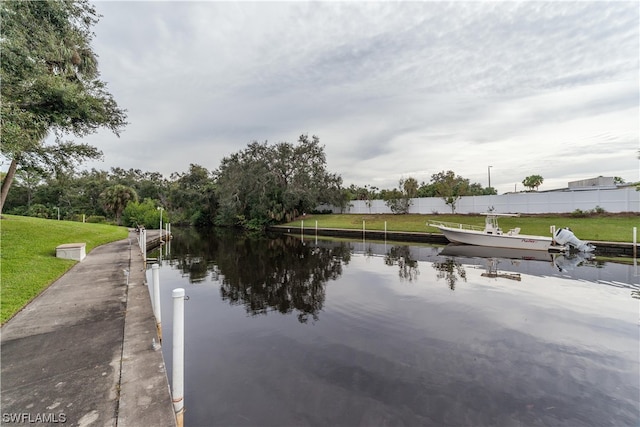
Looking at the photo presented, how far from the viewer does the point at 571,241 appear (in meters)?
15.1

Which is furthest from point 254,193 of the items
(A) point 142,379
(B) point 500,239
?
(A) point 142,379

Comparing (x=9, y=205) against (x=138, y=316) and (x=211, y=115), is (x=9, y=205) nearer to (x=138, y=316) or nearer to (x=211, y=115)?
(x=211, y=115)

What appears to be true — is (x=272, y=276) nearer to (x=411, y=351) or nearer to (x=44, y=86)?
(x=411, y=351)

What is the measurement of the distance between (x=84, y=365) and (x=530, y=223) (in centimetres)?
2696

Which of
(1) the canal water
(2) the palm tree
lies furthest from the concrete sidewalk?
(2) the palm tree

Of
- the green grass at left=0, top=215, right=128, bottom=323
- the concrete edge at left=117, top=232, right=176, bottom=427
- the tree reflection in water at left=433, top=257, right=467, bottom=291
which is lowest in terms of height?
the tree reflection in water at left=433, top=257, right=467, bottom=291

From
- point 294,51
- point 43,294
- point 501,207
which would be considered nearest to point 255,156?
point 294,51

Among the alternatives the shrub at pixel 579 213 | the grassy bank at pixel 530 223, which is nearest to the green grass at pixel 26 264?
the grassy bank at pixel 530 223

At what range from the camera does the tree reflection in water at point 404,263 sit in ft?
32.3

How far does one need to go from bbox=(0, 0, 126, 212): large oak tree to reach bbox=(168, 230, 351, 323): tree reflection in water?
233 inches

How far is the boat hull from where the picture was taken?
15.4 m

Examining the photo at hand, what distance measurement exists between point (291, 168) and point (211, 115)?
57.0 feet

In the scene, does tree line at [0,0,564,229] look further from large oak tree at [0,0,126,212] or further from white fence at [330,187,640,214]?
white fence at [330,187,640,214]

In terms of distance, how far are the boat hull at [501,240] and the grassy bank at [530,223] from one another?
3.61 meters
